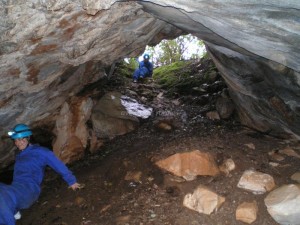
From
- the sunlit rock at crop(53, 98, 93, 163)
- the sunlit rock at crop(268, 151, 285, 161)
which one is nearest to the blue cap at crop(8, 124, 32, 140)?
the sunlit rock at crop(53, 98, 93, 163)

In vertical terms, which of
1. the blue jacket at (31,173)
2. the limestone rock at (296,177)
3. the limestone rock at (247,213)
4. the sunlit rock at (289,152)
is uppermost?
the limestone rock at (296,177)

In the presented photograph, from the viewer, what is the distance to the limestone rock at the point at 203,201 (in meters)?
4.71

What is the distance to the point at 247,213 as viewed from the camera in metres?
4.55

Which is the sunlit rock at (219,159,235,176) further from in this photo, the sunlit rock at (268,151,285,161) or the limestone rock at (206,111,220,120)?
the limestone rock at (206,111,220,120)

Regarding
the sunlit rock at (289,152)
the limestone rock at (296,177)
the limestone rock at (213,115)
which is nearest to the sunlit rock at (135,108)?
the limestone rock at (213,115)

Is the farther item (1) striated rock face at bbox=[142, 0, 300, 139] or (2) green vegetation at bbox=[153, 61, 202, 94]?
(2) green vegetation at bbox=[153, 61, 202, 94]

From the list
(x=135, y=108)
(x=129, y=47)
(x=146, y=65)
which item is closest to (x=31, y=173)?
(x=129, y=47)

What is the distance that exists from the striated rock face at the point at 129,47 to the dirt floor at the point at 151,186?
3.30 ft

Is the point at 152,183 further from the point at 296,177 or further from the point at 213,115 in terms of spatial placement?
the point at 213,115

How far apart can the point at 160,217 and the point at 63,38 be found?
3.16m

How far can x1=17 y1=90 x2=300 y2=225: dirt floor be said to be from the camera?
475 cm

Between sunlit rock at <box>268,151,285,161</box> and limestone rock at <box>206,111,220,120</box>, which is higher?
sunlit rock at <box>268,151,285,161</box>

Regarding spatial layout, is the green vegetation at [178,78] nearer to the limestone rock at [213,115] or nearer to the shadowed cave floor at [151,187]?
the limestone rock at [213,115]

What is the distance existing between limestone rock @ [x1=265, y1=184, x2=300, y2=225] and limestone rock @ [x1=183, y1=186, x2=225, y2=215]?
28.9 inches
